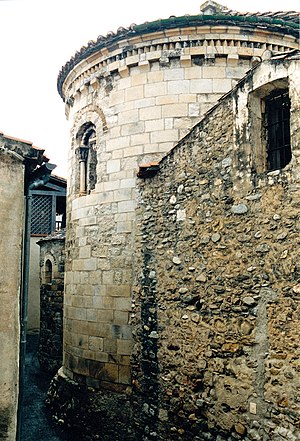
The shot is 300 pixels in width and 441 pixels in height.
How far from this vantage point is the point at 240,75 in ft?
24.5

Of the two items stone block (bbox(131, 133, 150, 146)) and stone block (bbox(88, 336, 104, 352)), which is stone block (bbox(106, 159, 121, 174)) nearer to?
stone block (bbox(131, 133, 150, 146))

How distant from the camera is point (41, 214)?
1709 cm

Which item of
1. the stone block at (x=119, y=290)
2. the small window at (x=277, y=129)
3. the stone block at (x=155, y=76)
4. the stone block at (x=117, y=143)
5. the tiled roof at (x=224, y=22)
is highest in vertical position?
the tiled roof at (x=224, y=22)

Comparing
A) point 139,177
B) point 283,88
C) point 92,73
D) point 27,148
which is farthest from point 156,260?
point 92,73

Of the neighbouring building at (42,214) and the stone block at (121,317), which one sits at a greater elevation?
the neighbouring building at (42,214)

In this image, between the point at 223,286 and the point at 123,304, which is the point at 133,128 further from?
the point at 223,286

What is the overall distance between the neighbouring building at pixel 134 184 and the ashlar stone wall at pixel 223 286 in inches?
1.8

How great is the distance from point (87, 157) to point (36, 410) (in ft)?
17.3

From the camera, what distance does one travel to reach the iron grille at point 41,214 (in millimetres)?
16875

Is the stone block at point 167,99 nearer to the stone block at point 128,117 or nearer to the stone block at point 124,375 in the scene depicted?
the stone block at point 128,117

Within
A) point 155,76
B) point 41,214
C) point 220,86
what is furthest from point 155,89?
point 41,214

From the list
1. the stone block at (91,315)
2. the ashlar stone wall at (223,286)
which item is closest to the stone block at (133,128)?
the ashlar stone wall at (223,286)

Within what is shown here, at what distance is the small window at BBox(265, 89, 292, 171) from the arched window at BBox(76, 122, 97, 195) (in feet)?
14.3

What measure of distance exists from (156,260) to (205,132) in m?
1.98
